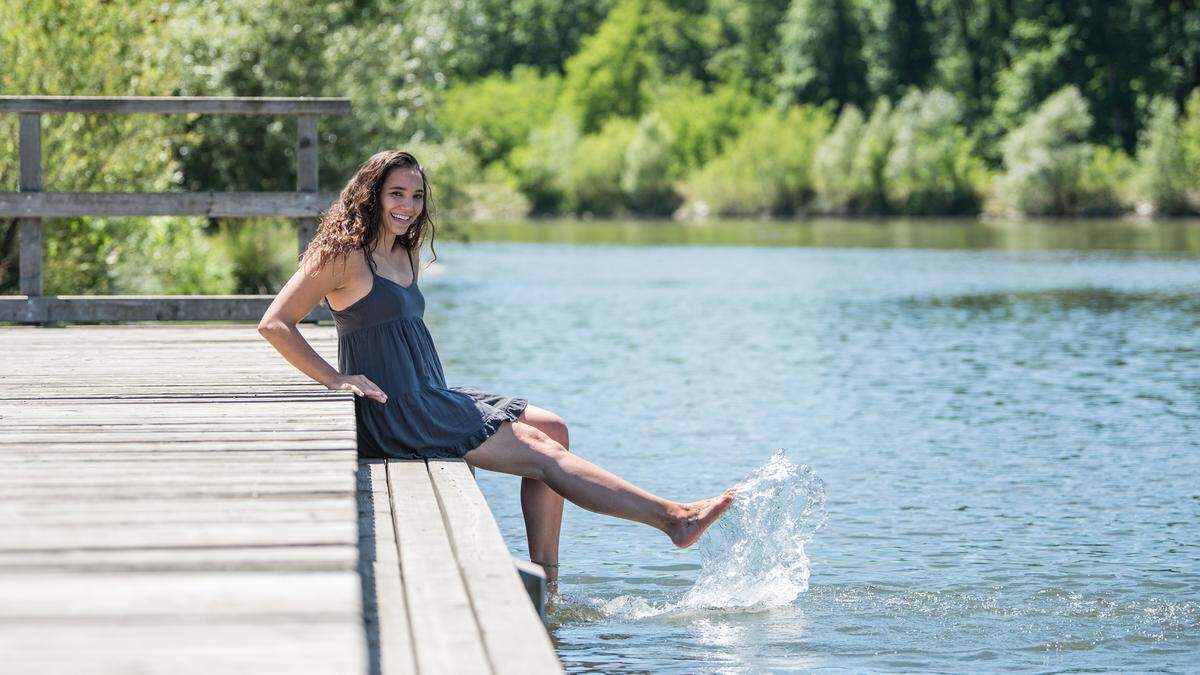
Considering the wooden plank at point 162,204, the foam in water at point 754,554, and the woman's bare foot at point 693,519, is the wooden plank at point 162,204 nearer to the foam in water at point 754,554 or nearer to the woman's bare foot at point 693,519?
the foam in water at point 754,554

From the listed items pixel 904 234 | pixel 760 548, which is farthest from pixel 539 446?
pixel 904 234

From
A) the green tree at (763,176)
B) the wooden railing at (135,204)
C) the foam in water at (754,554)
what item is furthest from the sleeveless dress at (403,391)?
the green tree at (763,176)

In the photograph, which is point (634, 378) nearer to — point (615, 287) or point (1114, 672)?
point (1114, 672)

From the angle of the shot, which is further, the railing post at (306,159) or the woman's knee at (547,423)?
the railing post at (306,159)

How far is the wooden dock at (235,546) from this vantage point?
2973mm

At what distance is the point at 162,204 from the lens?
376 inches

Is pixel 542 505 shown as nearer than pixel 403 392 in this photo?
No

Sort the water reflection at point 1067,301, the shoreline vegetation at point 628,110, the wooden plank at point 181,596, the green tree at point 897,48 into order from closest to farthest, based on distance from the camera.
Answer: the wooden plank at point 181,596, the shoreline vegetation at point 628,110, the water reflection at point 1067,301, the green tree at point 897,48

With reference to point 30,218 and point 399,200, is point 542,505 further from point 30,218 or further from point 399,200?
point 30,218

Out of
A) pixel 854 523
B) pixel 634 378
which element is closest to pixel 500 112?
pixel 634 378

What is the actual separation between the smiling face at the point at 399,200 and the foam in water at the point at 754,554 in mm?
1603

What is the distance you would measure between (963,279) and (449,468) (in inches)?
1011

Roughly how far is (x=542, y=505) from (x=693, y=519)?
0.56 meters

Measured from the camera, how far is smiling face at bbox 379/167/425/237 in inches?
238
